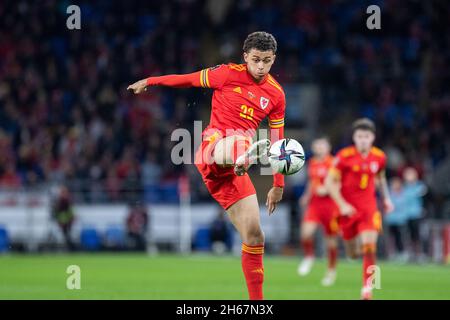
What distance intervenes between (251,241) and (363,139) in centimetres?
462

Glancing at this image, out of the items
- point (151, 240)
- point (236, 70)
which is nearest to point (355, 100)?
point (151, 240)

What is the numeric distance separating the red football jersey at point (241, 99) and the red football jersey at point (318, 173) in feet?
28.7

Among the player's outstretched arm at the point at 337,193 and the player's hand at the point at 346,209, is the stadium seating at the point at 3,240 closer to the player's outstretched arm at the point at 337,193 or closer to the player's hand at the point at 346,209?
the player's outstretched arm at the point at 337,193

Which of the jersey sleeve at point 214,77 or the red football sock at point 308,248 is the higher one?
the jersey sleeve at point 214,77

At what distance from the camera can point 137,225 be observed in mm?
24125

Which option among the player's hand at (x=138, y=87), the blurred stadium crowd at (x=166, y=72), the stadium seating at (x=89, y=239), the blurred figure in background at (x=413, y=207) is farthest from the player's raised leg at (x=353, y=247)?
the stadium seating at (x=89, y=239)

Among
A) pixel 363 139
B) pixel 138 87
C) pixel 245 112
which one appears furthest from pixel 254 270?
pixel 363 139

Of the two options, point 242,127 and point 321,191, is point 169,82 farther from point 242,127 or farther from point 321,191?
point 321,191

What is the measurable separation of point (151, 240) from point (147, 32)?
7.93m

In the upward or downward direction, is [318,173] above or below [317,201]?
above

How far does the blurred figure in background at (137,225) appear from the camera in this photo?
23.9 meters

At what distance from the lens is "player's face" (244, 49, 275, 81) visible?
9.05 meters

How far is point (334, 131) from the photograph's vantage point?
27656 mm

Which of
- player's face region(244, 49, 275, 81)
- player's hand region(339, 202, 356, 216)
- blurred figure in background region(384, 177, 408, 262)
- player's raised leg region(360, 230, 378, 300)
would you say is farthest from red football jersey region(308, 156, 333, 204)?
player's face region(244, 49, 275, 81)
